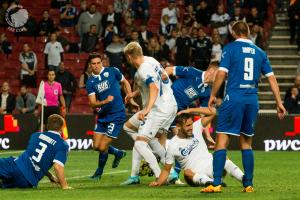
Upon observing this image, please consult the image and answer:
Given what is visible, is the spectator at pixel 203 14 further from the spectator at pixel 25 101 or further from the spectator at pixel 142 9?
the spectator at pixel 25 101

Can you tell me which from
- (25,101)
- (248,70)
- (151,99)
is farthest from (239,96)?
(25,101)

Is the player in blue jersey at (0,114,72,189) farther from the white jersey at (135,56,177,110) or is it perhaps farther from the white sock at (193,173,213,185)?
the white sock at (193,173,213,185)

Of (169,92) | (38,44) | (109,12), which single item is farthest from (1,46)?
(169,92)

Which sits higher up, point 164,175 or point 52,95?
point 164,175

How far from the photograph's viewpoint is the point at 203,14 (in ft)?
104

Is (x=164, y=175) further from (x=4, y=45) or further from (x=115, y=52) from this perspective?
(x=4, y=45)

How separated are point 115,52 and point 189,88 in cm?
1371

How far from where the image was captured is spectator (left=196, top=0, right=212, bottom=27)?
31.5 metres

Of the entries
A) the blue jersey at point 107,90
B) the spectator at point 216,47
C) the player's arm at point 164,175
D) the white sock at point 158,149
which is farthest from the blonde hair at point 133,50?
the spectator at point 216,47

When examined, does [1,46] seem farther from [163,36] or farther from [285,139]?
[285,139]

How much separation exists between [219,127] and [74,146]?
13408mm

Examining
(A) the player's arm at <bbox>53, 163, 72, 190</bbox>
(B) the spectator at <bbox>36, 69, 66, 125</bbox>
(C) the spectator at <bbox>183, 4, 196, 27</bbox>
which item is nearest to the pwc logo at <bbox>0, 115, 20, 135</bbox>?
(B) the spectator at <bbox>36, 69, 66, 125</bbox>

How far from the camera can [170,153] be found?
1446 cm

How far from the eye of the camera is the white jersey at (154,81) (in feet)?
47.5
